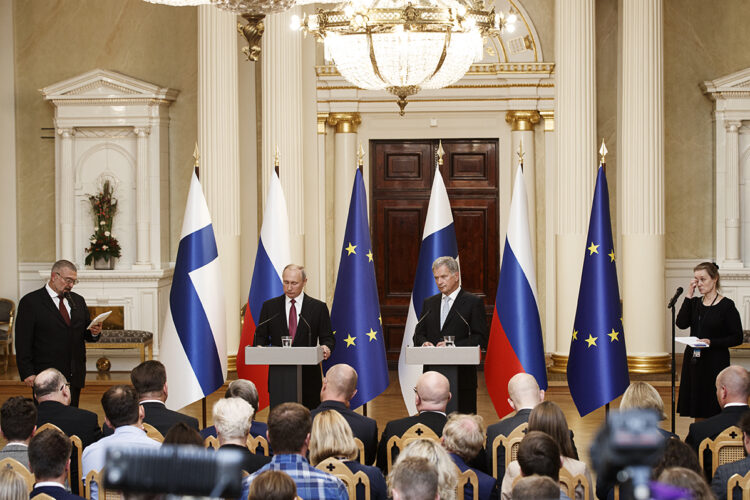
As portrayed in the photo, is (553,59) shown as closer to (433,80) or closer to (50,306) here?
(433,80)

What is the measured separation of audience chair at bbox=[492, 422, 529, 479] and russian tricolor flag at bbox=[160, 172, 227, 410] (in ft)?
10.5

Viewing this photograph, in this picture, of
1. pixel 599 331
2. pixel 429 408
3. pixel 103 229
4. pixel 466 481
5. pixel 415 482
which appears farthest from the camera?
pixel 103 229

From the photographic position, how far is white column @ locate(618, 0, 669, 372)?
1002cm

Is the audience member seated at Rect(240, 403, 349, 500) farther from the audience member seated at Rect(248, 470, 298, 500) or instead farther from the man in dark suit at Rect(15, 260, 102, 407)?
the man in dark suit at Rect(15, 260, 102, 407)

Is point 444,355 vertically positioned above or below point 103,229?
below

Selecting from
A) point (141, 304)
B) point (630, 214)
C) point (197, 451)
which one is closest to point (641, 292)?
point (630, 214)

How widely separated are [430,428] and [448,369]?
149 cm

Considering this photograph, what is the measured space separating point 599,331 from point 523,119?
4485 millimetres

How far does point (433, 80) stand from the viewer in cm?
729

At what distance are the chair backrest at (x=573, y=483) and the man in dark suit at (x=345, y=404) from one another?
1393 millimetres

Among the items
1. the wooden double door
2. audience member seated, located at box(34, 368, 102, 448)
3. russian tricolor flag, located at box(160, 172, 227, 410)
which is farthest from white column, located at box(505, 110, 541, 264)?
audience member seated, located at box(34, 368, 102, 448)

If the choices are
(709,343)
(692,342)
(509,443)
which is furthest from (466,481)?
(709,343)

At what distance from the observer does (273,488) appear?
2.77m

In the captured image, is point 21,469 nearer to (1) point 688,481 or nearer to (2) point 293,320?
(1) point 688,481
